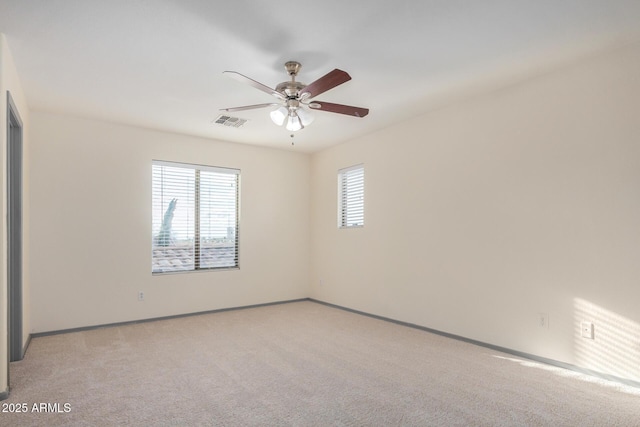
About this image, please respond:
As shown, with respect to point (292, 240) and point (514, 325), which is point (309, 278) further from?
point (514, 325)

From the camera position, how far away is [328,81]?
8.97 ft

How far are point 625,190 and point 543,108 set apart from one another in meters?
1.01

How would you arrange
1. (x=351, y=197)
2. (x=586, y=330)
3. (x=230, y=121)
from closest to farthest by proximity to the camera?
1. (x=586, y=330)
2. (x=230, y=121)
3. (x=351, y=197)

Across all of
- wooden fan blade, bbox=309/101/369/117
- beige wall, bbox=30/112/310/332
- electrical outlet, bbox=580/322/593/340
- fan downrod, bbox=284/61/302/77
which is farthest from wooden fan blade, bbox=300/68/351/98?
beige wall, bbox=30/112/310/332

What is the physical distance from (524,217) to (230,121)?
3.58 m

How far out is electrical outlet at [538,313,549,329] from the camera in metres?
3.45

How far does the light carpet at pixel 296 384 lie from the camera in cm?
246

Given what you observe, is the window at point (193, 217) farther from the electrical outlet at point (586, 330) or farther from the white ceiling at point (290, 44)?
the electrical outlet at point (586, 330)

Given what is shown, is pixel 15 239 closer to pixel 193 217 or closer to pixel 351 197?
pixel 193 217

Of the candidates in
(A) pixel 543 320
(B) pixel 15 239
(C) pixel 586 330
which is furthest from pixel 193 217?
(C) pixel 586 330

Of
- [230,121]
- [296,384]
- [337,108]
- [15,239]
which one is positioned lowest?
[296,384]

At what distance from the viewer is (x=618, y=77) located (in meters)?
3.06

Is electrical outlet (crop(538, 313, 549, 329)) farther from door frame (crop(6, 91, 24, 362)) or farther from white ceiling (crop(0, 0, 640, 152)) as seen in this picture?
door frame (crop(6, 91, 24, 362))

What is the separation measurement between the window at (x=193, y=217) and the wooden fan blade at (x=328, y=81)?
126 inches
